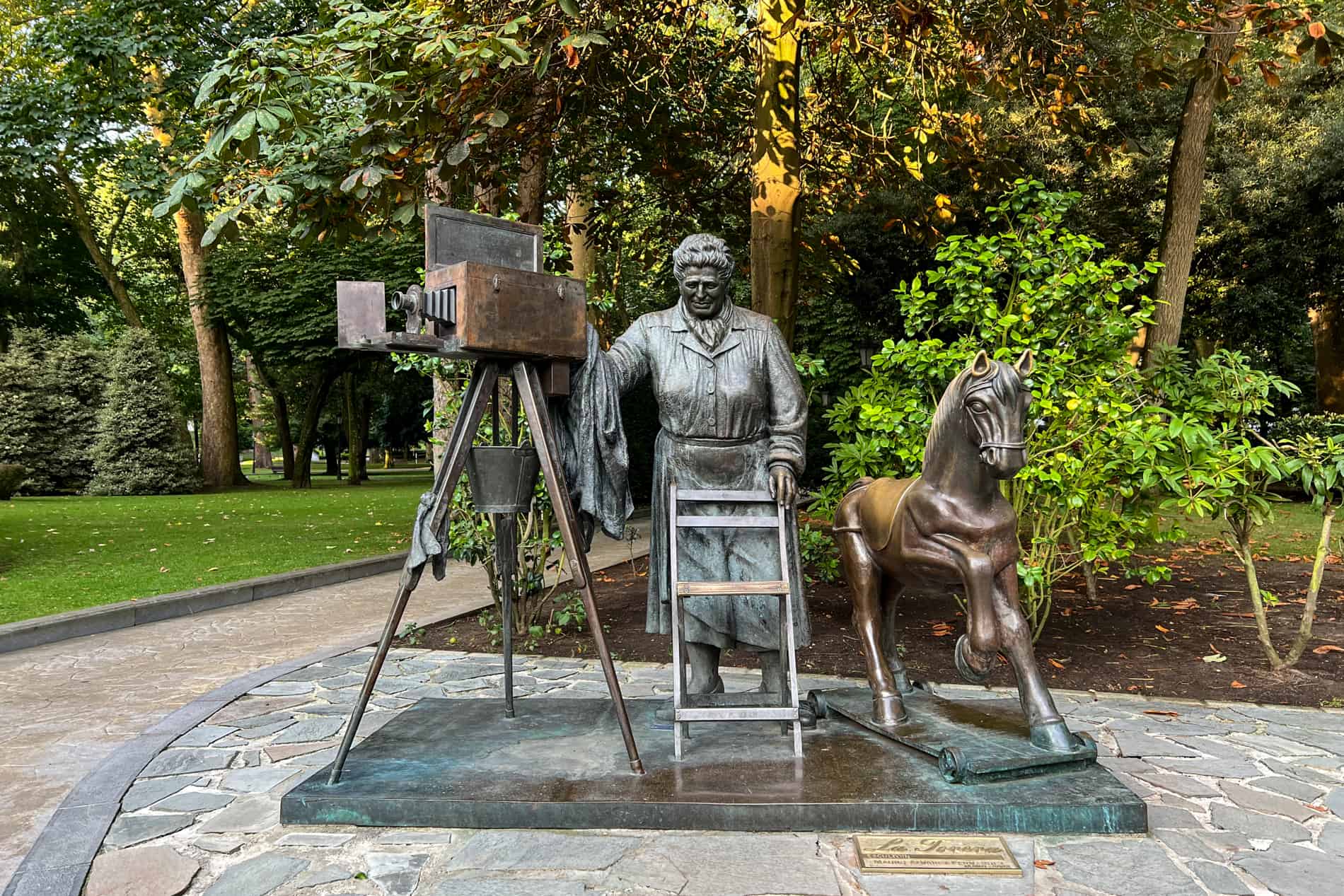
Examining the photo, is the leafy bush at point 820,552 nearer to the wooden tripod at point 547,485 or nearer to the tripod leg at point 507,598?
the tripod leg at point 507,598

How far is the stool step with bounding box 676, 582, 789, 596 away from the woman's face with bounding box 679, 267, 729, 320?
1277 mm

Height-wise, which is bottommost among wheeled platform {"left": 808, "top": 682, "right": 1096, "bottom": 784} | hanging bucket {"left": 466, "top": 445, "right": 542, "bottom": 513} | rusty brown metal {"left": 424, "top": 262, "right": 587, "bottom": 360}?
wheeled platform {"left": 808, "top": 682, "right": 1096, "bottom": 784}

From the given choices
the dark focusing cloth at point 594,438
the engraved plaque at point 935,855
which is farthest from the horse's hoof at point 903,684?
the dark focusing cloth at point 594,438

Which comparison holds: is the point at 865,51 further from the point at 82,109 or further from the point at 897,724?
the point at 82,109

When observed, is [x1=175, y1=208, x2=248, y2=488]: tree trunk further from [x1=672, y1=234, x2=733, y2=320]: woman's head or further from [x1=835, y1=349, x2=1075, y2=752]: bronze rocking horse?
[x1=835, y1=349, x2=1075, y2=752]: bronze rocking horse

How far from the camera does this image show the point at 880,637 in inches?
167

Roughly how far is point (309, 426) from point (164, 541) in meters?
13.8

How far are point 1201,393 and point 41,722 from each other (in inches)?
283

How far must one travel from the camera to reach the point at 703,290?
410cm

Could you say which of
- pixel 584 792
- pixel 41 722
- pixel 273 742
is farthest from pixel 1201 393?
pixel 41 722

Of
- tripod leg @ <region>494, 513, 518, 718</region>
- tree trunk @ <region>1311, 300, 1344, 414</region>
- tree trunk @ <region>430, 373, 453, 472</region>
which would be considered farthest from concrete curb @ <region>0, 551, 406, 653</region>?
tree trunk @ <region>1311, 300, 1344, 414</region>

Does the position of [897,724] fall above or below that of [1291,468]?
below

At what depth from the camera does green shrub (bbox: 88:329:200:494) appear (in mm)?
21688

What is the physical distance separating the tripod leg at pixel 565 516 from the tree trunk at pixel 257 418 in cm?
3192
